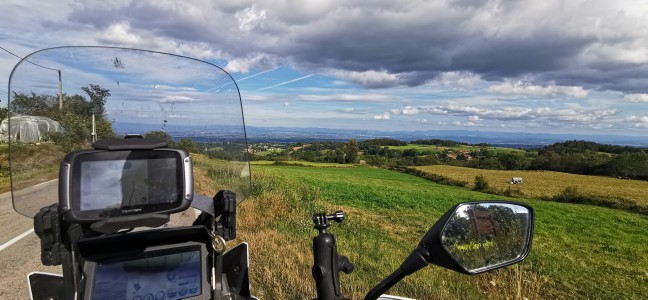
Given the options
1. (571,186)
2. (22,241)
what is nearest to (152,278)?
(22,241)

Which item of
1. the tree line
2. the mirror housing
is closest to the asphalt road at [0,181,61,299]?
the mirror housing

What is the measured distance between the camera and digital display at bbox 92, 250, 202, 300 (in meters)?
1.68

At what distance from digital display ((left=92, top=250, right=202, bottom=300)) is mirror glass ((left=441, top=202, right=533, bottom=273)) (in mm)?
1073

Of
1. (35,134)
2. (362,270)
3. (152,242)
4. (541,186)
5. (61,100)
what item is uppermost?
(61,100)

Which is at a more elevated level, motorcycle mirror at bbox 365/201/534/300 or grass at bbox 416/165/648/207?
motorcycle mirror at bbox 365/201/534/300

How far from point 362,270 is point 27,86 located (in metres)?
6.36

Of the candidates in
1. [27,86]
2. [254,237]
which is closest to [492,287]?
[254,237]

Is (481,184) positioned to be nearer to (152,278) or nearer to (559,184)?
(559,184)

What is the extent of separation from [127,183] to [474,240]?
1308 millimetres

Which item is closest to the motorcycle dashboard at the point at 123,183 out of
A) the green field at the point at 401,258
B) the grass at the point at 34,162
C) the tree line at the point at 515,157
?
the grass at the point at 34,162

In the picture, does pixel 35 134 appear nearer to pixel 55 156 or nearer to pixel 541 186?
pixel 55 156

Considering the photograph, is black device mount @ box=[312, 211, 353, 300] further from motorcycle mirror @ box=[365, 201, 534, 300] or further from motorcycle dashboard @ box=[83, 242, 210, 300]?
motorcycle dashboard @ box=[83, 242, 210, 300]

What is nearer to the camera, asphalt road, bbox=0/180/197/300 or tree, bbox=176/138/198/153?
asphalt road, bbox=0/180/197/300

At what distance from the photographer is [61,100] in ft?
7.43
